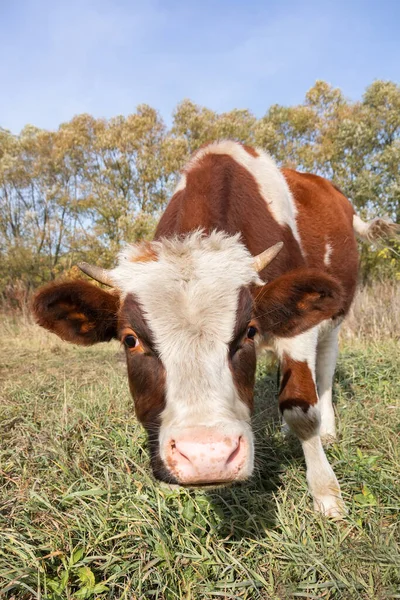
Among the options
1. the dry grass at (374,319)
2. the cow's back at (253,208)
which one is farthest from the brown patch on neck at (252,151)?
the dry grass at (374,319)

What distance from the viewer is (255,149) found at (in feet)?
12.7

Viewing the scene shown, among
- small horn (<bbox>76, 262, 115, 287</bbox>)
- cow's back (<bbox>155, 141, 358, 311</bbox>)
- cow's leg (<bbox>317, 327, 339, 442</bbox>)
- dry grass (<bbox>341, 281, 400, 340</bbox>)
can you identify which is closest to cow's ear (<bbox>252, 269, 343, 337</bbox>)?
cow's back (<bbox>155, 141, 358, 311</bbox>)

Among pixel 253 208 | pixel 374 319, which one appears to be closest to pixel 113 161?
pixel 374 319

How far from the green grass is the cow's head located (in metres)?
0.55

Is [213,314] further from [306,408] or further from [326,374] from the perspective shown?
[326,374]

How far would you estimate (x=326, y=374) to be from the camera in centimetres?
447

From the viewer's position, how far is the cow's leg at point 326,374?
153 inches

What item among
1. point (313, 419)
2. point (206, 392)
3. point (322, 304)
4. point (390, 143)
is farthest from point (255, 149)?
point (390, 143)

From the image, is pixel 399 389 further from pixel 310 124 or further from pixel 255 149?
pixel 310 124

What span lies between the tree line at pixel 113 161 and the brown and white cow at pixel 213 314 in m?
16.4

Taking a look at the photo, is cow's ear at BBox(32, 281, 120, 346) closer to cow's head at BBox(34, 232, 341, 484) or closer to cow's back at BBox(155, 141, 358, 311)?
cow's head at BBox(34, 232, 341, 484)

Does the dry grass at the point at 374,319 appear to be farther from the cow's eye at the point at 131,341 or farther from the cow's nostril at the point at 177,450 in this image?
the cow's nostril at the point at 177,450

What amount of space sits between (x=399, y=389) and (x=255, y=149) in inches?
116

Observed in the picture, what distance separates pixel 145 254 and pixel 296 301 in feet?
3.32
